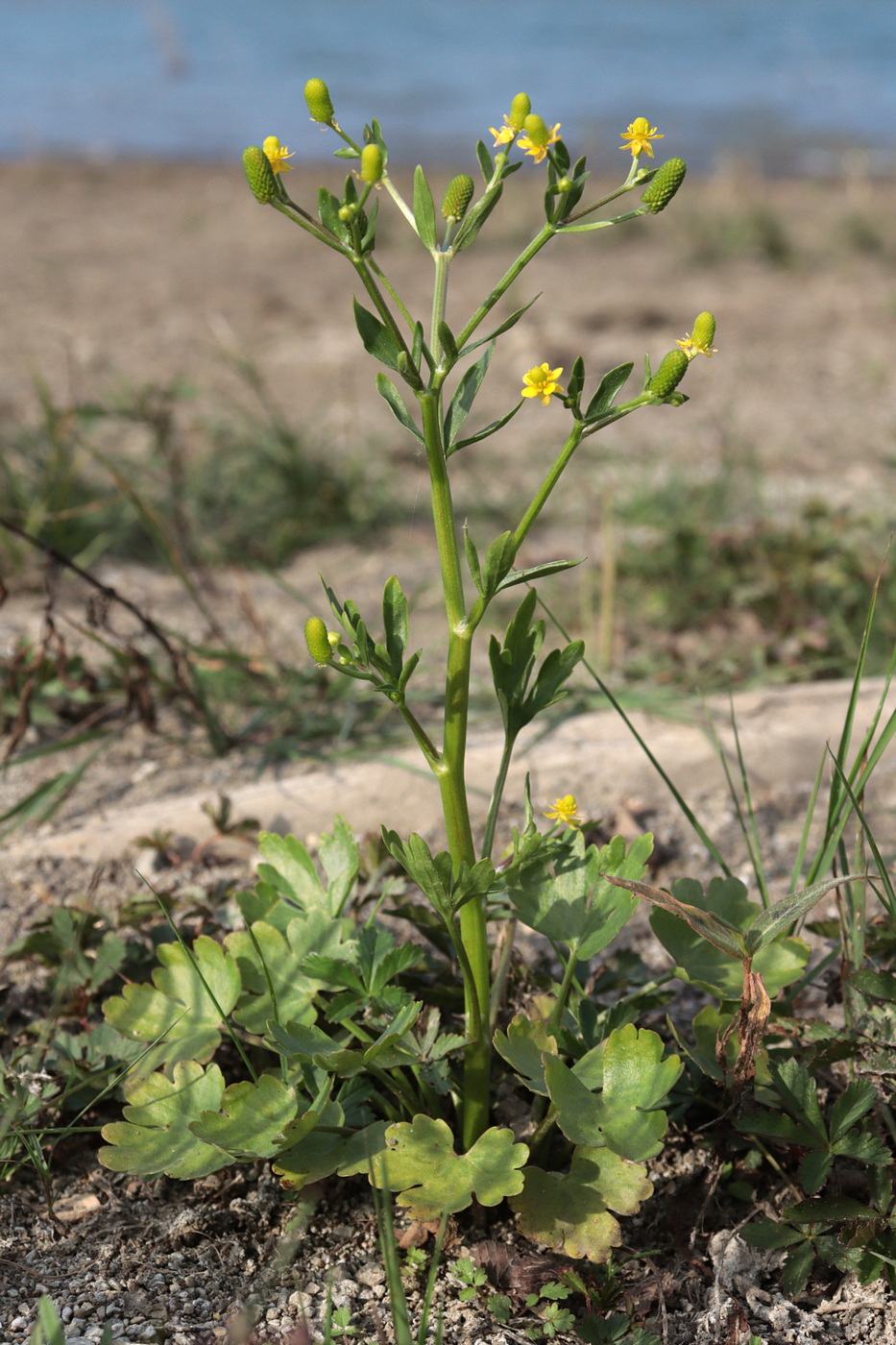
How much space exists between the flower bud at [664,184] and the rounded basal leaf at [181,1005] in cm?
101

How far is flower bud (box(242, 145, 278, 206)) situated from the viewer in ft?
3.42

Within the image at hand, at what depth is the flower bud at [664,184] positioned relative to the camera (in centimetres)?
107

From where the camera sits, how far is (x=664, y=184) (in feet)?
3.53

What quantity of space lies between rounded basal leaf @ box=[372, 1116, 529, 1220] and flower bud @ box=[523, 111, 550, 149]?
1.04 m

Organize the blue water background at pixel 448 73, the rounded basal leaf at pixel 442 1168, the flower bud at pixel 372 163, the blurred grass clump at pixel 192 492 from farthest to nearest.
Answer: the blue water background at pixel 448 73 → the blurred grass clump at pixel 192 492 → the rounded basal leaf at pixel 442 1168 → the flower bud at pixel 372 163

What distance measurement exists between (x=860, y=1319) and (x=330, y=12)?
1000 inches

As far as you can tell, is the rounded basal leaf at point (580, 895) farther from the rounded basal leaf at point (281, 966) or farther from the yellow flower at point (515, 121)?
the yellow flower at point (515, 121)

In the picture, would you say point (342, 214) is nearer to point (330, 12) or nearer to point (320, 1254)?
point (320, 1254)

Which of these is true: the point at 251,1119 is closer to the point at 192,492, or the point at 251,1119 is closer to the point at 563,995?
the point at 563,995

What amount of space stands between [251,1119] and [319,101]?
3.59 feet

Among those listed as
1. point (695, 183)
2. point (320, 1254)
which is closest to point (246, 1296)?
point (320, 1254)

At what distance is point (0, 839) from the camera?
210cm

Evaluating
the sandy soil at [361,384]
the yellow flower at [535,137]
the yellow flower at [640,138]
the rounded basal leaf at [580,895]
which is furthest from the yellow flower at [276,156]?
the sandy soil at [361,384]

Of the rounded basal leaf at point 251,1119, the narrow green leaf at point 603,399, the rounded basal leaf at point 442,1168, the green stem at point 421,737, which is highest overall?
the narrow green leaf at point 603,399
